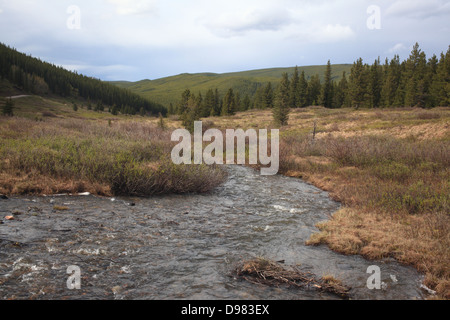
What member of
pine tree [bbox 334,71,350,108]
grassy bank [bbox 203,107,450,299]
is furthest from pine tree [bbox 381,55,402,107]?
grassy bank [bbox 203,107,450,299]

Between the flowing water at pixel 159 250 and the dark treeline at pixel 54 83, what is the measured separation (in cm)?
9270

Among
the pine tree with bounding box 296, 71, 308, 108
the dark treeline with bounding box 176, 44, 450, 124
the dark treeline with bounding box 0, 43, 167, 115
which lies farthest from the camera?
the dark treeline with bounding box 0, 43, 167, 115

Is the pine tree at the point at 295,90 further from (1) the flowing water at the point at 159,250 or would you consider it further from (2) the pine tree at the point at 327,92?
(1) the flowing water at the point at 159,250

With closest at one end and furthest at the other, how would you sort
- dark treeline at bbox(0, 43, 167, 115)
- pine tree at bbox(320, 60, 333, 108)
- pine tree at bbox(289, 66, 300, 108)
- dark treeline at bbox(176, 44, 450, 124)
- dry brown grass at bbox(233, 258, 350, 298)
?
dry brown grass at bbox(233, 258, 350, 298), dark treeline at bbox(176, 44, 450, 124), pine tree at bbox(320, 60, 333, 108), pine tree at bbox(289, 66, 300, 108), dark treeline at bbox(0, 43, 167, 115)

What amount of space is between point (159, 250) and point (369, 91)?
70.5 meters

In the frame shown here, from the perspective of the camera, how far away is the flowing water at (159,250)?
4.19 m

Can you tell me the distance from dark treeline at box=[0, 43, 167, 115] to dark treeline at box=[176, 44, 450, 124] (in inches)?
2030

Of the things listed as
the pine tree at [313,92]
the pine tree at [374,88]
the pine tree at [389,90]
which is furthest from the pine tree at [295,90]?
the pine tree at [389,90]

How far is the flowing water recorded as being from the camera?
419cm

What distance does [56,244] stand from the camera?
5.24 m

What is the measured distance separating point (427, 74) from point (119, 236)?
70811mm

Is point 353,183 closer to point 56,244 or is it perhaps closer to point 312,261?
point 312,261
